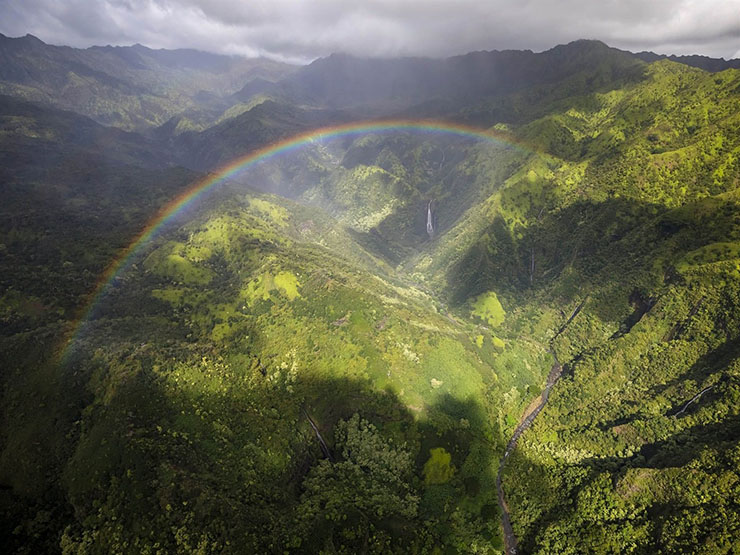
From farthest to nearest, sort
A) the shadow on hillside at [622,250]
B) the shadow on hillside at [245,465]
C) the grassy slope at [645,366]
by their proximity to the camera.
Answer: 1. the shadow on hillside at [622,250]
2. the grassy slope at [645,366]
3. the shadow on hillside at [245,465]

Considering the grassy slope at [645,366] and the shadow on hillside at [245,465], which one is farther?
the grassy slope at [645,366]

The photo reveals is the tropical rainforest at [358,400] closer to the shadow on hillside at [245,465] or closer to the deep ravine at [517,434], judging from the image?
the shadow on hillside at [245,465]

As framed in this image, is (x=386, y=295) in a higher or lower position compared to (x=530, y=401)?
higher

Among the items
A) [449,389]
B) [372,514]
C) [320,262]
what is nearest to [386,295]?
[320,262]

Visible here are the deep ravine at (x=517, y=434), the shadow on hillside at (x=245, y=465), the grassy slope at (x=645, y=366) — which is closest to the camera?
the shadow on hillside at (x=245, y=465)

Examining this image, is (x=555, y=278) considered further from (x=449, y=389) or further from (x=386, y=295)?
(x=449, y=389)

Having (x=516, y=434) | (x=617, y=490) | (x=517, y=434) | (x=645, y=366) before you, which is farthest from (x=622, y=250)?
(x=617, y=490)

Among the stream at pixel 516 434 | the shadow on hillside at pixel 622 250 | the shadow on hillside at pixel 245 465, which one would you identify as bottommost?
the stream at pixel 516 434

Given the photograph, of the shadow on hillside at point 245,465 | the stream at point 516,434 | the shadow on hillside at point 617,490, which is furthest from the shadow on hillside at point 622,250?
the shadow on hillside at point 245,465
